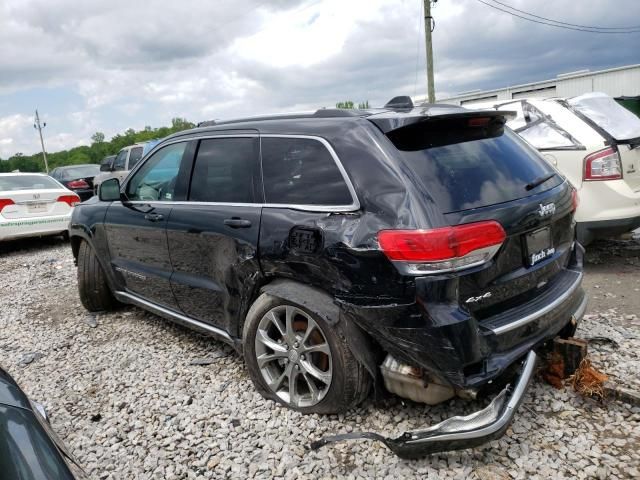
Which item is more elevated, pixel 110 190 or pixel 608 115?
pixel 608 115

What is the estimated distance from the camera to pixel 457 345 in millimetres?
2260

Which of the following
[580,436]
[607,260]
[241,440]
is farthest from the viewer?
[607,260]

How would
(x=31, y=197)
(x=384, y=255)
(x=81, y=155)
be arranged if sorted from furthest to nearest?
(x=81, y=155), (x=31, y=197), (x=384, y=255)

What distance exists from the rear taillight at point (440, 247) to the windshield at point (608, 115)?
3.44m

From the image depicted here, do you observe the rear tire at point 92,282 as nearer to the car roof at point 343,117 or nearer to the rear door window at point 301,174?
the car roof at point 343,117

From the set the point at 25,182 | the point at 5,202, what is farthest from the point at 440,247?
the point at 25,182

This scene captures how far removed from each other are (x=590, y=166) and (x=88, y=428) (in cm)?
481

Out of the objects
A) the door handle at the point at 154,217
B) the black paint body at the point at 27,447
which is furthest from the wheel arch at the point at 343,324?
the door handle at the point at 154,217

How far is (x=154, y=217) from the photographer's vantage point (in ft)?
12.5

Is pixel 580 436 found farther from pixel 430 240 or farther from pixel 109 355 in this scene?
pixel 109 355

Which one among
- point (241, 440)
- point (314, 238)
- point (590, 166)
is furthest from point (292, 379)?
point (590, 166)

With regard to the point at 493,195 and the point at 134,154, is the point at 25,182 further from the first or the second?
the point at 493,195

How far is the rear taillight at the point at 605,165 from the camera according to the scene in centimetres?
479

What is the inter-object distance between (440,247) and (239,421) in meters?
1.65
